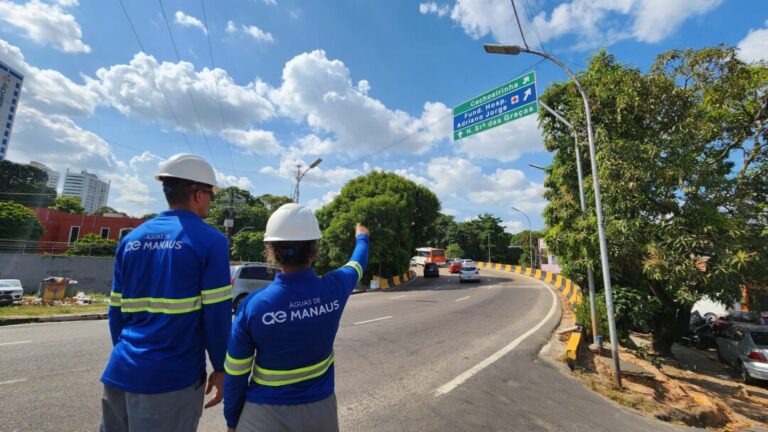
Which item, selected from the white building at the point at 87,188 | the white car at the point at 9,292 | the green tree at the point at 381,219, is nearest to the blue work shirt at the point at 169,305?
the white car at the point at 9,292

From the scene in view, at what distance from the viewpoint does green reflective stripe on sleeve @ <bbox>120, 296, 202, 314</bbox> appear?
1865 millimetres

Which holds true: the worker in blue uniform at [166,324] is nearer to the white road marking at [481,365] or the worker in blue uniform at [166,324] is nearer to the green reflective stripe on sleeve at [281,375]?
the green reflective stripe on sleeve at [281,375]

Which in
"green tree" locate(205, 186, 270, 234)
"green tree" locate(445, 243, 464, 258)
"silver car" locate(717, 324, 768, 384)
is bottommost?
"silver car" locate(717, 324, 768, 384)

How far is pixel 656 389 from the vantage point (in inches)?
265

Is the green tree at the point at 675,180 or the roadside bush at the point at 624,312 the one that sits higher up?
the green tree at the point at 675,180

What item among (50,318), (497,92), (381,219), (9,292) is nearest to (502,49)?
(497,92)

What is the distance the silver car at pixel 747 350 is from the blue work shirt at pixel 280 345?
13.6 m

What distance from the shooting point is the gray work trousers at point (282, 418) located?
1.75 metres

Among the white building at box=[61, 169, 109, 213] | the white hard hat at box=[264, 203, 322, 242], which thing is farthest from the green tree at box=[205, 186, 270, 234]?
the white building at box=[61, 169, 109, 213]

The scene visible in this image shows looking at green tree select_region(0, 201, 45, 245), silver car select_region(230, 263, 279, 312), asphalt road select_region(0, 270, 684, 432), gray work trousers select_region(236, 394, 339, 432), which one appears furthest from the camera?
green tree select_region(0, 201, 45, 245)

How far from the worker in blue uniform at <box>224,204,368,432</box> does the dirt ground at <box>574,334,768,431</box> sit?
5958mm

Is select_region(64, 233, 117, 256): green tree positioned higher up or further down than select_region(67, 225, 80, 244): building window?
further down

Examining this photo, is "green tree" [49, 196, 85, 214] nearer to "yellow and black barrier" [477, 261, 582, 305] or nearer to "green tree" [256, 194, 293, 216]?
"green tree" [256, 194, 293, 216]

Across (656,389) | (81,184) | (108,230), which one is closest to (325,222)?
(656,389)
